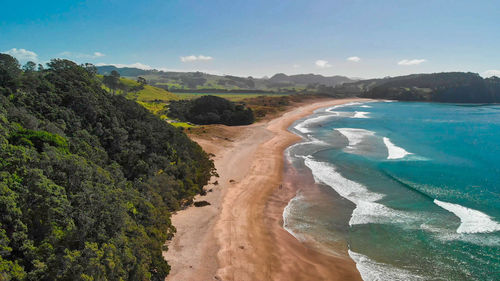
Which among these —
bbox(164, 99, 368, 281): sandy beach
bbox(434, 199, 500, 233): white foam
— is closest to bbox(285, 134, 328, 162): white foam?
bbox(164, 99, 368, 281): sandy beach

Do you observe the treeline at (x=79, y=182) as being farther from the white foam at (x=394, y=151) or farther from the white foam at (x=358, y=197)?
the white foam at (x=394, y=151)

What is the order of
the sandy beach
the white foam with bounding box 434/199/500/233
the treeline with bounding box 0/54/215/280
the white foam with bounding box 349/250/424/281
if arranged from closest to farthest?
the treeline with bounding box 0/54/215/280
the white foam with bounding box 349/250/424/281
the sandy beach
the white foam with bounding box 434/199/500/233

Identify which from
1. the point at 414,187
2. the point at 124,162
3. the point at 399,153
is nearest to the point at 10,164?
the point at 124,162

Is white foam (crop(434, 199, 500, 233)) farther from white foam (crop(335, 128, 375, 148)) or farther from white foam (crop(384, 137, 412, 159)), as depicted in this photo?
white foam (crop(335, 128, 375, 148))

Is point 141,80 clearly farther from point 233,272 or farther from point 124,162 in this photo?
point 233,272

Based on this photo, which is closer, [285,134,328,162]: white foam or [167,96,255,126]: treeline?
[285,134,328,162]: white foam

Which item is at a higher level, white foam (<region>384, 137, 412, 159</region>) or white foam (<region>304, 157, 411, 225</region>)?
white foam (<region>384, 137, 412, 159</region>)

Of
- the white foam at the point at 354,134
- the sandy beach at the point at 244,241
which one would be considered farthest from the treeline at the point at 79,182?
the white foam at the point at 354,134
